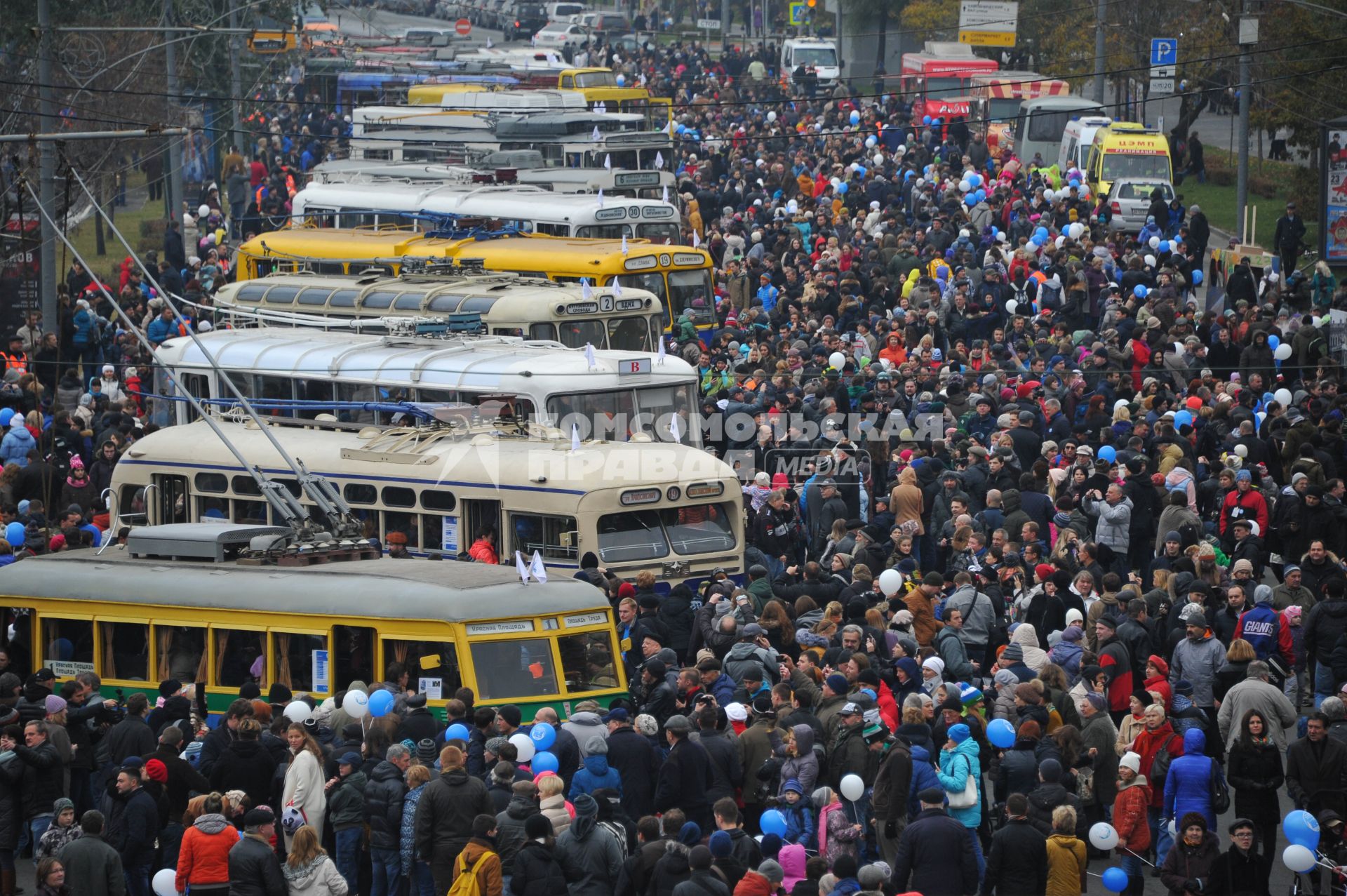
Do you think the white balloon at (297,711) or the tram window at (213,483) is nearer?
the white balloon at (297,711)

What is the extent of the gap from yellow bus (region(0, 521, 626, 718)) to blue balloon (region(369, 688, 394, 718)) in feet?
2.54

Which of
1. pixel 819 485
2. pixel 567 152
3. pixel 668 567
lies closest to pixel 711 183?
pixel 567 152

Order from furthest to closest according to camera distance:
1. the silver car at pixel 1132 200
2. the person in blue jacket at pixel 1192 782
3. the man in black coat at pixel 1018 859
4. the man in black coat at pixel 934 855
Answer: the silver car at pixel 1132 200, the person in blue jacket at pixel 1192 782, the man in black coat at pixel 1018 859, the man in black coat at pixel 934 855

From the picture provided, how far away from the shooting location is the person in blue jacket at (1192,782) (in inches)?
518

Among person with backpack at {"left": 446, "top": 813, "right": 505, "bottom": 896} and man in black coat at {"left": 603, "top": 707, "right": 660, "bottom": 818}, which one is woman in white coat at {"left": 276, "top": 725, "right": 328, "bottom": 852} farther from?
man in black coat at {"left": 603, "top": 707, "right": 660, "bottom": 818}

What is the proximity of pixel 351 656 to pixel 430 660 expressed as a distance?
→ 717 millimetres

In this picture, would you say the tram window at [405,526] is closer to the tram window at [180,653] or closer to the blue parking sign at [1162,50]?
the tram window at [180,653]

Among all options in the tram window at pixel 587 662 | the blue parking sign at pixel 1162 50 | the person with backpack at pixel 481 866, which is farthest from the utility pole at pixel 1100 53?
the person with backpack at pixel 481 866

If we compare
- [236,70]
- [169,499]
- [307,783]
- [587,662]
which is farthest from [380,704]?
[236,70]

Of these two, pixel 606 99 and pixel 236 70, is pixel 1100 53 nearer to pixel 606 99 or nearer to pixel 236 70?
pixel 606 99

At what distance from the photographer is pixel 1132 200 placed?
133ft

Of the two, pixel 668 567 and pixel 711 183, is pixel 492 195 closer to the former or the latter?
pixel 711 183

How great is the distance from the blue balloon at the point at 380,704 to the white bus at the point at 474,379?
6628 mm

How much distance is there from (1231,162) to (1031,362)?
30446mm
